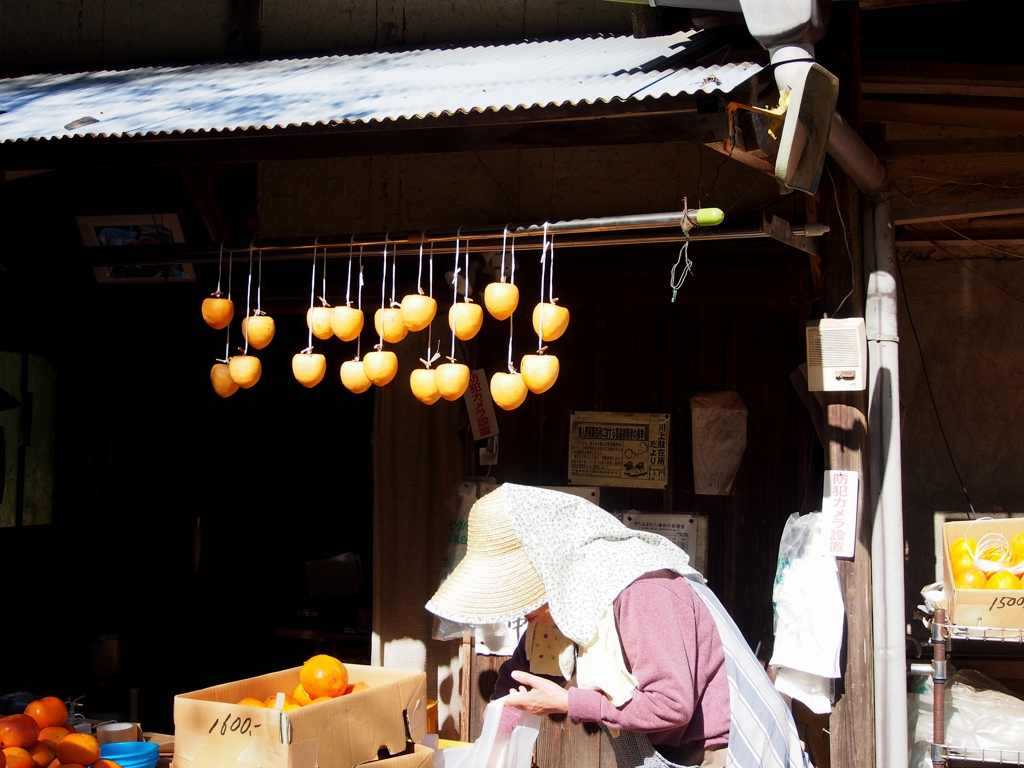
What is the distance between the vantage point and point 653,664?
2.97 m

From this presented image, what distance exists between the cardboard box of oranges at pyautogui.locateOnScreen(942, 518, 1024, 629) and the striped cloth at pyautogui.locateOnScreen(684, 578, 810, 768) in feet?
4.20

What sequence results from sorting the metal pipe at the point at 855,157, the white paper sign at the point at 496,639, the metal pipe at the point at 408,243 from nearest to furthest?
the metal pipe at the point at 855,157 → the metal pipe at the point at 408,243 → the white paper sign at the point at 496,639

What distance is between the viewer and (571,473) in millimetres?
5301

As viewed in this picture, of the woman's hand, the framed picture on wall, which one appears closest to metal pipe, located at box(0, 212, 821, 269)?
the framed picture on wall

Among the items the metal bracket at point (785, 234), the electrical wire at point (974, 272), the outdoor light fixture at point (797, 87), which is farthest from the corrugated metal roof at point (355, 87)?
the electrical wire at point (974, 272)

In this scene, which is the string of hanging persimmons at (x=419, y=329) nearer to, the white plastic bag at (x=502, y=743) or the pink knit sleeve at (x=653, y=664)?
the pink knit sleeve at (x=653, y=664)

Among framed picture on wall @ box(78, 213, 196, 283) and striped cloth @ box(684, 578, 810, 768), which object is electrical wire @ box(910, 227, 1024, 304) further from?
framed picture on wall @ box(78, 213, 196, 283)

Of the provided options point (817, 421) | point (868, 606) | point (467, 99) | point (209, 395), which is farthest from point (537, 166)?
point (209, 395)

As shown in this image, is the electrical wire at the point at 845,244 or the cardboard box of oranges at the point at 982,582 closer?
the cardboard box of oranges at the point at 982,582

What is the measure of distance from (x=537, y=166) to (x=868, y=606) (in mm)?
3031

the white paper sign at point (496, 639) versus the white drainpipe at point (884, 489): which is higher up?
the white drainpipe at point (884, 489)

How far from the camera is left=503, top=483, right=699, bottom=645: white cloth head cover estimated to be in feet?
10.4

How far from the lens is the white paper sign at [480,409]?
17.6ft

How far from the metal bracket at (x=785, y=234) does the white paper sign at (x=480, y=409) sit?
2.03 metres
